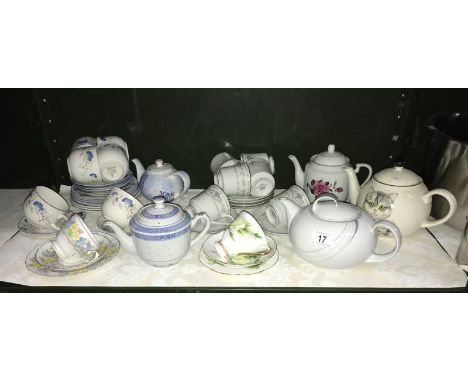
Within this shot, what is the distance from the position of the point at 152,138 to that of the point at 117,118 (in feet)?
0.41

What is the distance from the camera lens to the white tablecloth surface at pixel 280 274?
2.88ft

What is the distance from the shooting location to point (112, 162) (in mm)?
1143

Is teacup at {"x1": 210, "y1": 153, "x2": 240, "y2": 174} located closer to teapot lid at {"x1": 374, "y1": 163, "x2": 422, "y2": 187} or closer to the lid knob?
the lid knob

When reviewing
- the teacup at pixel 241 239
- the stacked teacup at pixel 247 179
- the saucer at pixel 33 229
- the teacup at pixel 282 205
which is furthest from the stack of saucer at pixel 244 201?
the saucer at pixel 33 229

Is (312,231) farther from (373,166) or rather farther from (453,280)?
(373,166)

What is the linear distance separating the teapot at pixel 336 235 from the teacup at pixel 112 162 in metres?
0.56

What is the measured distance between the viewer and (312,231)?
87 centimetres

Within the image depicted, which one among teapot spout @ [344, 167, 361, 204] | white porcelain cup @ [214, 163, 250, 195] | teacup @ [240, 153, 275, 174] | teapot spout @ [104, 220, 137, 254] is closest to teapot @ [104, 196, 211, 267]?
teapot spout @ [104, 220, 137, 254]

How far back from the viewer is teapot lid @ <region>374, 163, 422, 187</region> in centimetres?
99

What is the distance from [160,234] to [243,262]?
0.69 feet

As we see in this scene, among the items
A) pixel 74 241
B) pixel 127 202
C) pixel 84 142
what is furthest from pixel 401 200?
pixel 84 142

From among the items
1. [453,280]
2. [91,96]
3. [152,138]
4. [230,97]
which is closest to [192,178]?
[152,138]

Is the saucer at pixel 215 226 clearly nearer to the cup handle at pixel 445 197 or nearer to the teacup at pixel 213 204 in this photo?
the teacup at pixel 213 204

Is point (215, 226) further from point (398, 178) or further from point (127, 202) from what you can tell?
point (398, 178)
